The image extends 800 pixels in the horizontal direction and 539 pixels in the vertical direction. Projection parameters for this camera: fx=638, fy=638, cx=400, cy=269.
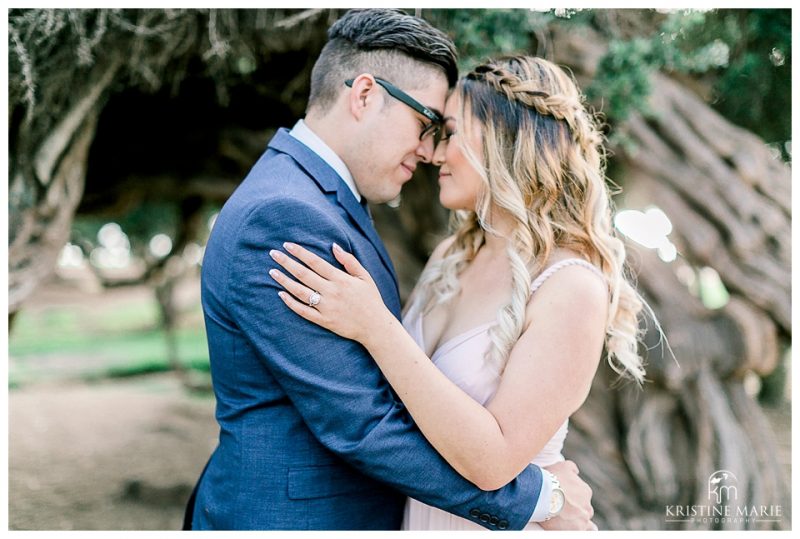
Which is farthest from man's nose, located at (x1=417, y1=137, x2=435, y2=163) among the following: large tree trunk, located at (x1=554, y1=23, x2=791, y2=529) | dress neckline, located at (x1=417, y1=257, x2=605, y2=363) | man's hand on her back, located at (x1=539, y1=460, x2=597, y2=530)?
large tree trunk, located at (x1=554, y1=23, x2=791, y2=529)

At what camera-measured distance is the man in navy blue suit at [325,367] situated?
4.83ft

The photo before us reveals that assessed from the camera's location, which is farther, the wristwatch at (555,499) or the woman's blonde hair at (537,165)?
the woman's blonde hair at (537,165)

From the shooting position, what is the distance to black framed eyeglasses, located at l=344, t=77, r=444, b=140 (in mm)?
1875

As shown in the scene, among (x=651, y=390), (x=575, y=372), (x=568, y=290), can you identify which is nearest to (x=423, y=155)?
(x=568, y=290)

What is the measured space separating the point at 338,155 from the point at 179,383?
8.52 meters

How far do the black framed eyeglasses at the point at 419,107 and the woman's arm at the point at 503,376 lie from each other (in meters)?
0.61

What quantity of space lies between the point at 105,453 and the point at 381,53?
6.21 m

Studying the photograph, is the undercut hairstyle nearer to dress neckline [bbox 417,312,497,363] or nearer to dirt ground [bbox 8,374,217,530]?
dress neckline [bbox 417,312,497,363]

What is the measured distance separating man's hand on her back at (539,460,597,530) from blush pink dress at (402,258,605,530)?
34 mm

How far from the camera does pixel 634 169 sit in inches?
143

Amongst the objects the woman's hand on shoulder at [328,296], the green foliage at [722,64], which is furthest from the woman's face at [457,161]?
the green foliage at [722,64]

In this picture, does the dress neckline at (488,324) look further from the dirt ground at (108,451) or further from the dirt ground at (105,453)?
the dirt ground at (105,453)

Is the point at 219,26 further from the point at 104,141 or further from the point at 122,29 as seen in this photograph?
the point at 104,141

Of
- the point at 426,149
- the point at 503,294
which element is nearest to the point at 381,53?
the point at 426,149
